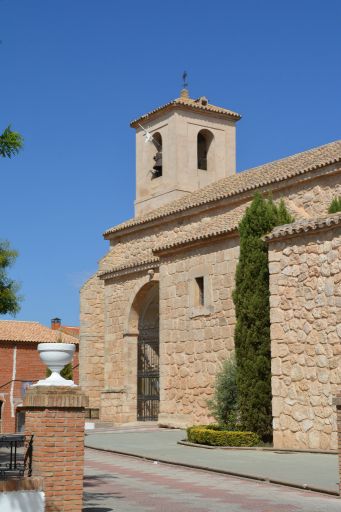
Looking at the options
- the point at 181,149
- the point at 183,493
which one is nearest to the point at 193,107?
the point at 181,149

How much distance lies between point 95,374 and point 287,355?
43.5 feet

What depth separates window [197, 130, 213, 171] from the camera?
95.2ft

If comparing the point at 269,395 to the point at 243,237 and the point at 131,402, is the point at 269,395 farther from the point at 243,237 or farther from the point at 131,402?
the point at 131,402

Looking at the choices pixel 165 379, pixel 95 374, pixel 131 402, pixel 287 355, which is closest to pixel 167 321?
pixel 165 379

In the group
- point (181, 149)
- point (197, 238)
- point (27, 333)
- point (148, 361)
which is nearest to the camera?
point (197, 238)

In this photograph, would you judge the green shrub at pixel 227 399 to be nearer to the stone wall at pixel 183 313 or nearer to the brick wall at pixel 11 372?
the stone wall at pixel 183 313

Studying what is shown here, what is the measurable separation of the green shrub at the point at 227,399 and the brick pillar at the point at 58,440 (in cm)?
849

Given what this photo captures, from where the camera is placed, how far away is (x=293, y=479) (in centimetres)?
991

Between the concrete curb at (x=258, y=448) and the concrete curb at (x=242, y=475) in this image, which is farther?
the concrete curb at (x=258, y=448)

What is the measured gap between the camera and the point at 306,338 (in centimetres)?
1362

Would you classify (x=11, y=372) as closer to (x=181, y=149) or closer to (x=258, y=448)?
(x=181, y=149)

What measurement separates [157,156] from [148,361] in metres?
9.12

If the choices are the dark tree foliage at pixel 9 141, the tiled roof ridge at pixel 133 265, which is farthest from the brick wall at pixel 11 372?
the dark tree foliage at pixel 9 141

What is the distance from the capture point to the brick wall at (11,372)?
39.3m
